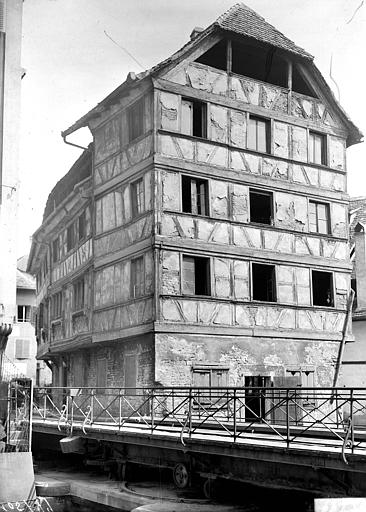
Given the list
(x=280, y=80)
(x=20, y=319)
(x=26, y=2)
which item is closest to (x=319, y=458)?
(x=26, y=2)

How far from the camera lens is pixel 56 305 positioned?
26188 mm

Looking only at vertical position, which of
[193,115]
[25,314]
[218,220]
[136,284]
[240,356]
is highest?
[193,115]

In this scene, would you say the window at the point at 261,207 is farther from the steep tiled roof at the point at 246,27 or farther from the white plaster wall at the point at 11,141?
the white plaster wall at the point at 11,141

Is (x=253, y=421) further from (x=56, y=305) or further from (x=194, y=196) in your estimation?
(x=56, y=305)

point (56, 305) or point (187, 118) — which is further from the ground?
point (187, 118)

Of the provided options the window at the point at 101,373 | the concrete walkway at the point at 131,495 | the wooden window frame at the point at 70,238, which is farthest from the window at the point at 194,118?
the concrete walkway at the point at 131,495

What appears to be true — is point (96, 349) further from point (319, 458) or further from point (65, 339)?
point (319, 458)

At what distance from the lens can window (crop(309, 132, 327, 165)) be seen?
72.1 feet

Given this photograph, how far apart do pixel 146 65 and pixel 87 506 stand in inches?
327

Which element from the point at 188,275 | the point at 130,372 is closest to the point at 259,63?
the point at 188,275

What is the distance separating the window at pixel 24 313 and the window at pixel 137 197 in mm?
19913

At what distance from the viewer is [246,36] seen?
2009cm

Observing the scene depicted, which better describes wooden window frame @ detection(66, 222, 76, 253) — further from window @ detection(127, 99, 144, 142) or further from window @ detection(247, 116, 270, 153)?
window @ detection(247, 116, 270, 153)

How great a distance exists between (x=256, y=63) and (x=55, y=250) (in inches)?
400
